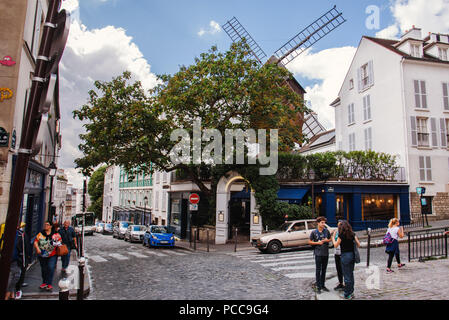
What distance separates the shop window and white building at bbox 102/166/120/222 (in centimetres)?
4603

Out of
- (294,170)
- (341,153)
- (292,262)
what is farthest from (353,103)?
(292,262)

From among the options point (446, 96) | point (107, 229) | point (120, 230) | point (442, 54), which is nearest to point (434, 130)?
point (446, 96)

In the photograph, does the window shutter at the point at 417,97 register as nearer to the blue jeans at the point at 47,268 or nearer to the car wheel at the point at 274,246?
the car wheel at the point at 274,246

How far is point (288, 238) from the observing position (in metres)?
15.8

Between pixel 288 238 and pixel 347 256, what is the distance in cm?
873

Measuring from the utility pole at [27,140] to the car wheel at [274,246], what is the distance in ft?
42.4

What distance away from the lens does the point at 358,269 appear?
10.6m

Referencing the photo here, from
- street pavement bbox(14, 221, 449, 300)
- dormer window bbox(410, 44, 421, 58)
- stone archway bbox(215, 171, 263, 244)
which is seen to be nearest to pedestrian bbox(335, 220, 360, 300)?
street pavement bbox(14, 221, 449, 300)

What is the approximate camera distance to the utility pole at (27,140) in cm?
409

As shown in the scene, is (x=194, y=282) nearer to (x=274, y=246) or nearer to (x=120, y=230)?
(x=274, y=246)

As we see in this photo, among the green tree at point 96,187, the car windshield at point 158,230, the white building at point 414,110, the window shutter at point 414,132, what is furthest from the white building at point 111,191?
the window shutter at point 414,132

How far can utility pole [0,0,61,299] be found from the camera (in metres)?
4.09

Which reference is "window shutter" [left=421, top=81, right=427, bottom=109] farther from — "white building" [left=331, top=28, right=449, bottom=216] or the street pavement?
the street pavement
